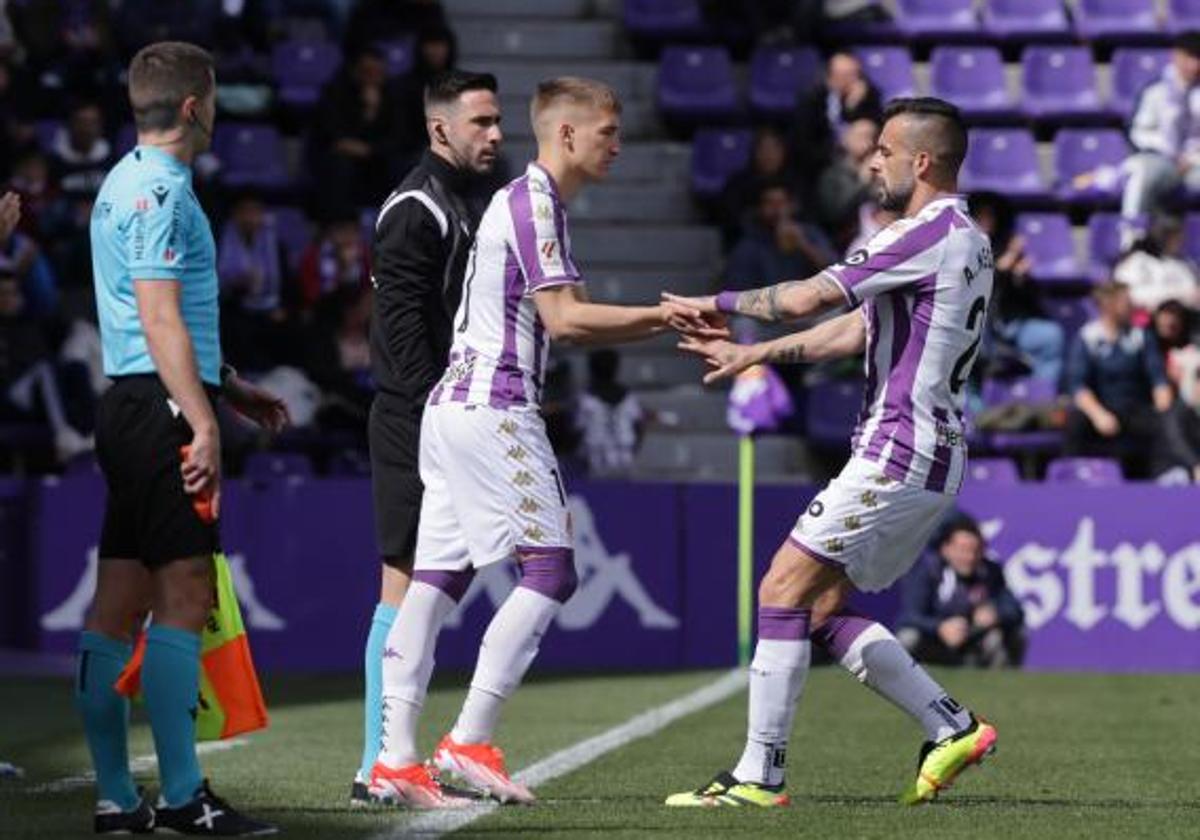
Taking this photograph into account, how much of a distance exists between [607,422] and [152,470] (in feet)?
34.8

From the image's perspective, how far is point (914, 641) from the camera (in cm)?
1620

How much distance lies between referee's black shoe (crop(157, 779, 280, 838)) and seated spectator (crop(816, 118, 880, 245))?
12386 mm

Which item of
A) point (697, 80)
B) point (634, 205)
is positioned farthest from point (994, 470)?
point (697, 80)

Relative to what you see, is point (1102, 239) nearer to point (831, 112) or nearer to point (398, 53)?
point (831, 112)

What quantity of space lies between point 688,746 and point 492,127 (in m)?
3.24

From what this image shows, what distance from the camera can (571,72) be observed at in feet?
70.5

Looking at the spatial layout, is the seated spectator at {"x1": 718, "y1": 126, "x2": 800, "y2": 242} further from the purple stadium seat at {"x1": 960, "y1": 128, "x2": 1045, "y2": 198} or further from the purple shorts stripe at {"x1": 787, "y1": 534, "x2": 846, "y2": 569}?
the purple shorts stripe at {"x1": 787, "y1": 534, "x2": 846, "y2": 569}

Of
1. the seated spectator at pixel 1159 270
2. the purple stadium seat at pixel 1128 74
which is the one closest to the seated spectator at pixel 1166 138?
the seated spectator at pixel 1159 270

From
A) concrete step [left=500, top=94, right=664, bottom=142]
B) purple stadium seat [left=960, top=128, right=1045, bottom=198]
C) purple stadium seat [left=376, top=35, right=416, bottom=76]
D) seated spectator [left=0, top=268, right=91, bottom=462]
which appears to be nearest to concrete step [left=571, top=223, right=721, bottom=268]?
concrete step [left=500, top=94, right=664, bottom=142]

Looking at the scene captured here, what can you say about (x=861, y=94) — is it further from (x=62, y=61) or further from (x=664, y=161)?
(x=62, y=61)

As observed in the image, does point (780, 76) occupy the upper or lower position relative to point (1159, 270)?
upper

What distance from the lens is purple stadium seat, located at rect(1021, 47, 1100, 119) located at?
2145 centimetres

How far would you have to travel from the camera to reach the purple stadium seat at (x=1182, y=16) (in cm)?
2188

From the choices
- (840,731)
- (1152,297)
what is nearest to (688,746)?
(840,731)
